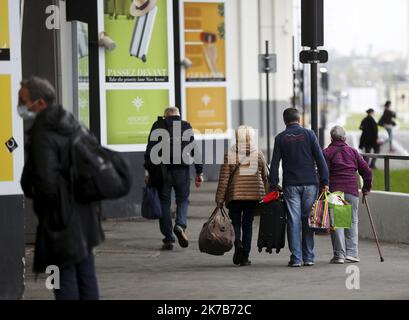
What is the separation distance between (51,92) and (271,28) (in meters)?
38.8

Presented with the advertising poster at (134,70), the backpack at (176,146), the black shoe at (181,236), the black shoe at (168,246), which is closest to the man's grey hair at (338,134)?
the backpack at (176,146)

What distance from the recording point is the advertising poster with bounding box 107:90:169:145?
20.1 meters

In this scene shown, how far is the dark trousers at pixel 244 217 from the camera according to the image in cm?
1417

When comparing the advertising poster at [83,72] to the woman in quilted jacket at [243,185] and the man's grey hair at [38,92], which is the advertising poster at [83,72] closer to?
the woman in quilted jacket at [243,185]

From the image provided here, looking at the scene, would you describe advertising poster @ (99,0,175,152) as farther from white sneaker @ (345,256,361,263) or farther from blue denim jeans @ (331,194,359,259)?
white sneaker @ (345,256,361,263)

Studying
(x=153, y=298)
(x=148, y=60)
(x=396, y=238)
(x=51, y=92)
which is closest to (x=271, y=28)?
(x=148, y=60)

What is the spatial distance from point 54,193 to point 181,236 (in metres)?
7.88

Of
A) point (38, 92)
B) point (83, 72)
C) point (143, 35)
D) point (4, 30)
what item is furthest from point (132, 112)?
point (38, 92)

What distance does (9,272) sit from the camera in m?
11.0

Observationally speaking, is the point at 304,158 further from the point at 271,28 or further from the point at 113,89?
the point at 271,28

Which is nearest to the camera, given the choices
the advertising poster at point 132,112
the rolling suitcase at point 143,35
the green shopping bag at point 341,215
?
the green shopping bag at point 341,215

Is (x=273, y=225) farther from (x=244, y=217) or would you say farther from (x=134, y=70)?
(x=134, y=70)

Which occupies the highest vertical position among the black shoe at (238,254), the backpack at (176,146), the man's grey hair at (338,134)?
the man's grey hair at (338,134)

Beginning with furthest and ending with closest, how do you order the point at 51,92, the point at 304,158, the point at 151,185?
1. the point at 151,185
2. the point at 304,158
3. the point at 51,92
